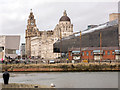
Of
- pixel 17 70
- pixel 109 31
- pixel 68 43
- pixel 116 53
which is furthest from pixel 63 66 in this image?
pixel 68 43

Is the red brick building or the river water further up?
the red brick building

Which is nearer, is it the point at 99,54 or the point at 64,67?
the point at 64,67

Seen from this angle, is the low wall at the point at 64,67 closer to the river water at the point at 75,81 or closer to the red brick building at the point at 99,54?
the river water at the point at 75,81

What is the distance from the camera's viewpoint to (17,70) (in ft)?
259

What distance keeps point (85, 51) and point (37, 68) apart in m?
38.9

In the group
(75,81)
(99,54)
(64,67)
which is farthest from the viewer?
(99,54)

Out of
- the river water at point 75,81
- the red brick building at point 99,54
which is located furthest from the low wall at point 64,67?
the red brick building at point 99,54

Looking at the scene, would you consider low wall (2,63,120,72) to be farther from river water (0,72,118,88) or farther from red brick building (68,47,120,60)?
red brick building (68,47,120,60)

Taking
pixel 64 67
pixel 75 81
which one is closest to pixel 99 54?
pixel 64 67

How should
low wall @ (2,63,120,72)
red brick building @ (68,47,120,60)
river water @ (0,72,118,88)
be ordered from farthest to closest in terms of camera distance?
red brick building @ (68,47,120,60)
low wall @ (2,63,120,72)
river water @ (0,72,118,88)

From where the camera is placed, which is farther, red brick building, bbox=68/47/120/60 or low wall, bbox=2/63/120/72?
red brick building, bbox=68/47/120/60

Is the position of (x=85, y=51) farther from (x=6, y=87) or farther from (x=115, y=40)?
(x=6, y=87)

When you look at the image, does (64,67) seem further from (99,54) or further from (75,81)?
(99,54)

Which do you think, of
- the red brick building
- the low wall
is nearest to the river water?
the low wall
